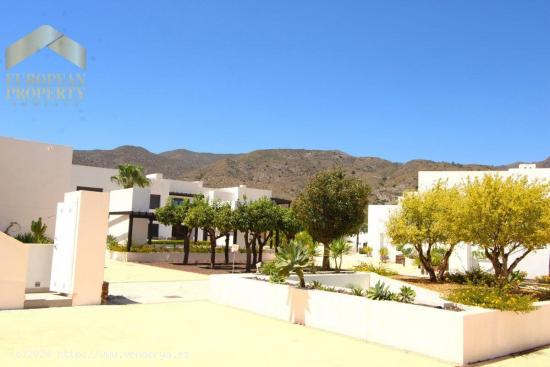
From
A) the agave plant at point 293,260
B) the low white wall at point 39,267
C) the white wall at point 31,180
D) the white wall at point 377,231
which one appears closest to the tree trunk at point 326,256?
the agave plant at point 293,260

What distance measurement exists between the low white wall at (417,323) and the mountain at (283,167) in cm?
6645

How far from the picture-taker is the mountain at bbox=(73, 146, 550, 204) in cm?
9465

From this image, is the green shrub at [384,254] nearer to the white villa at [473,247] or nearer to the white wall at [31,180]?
the white villa at [473,247]

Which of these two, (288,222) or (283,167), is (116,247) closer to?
(288,222)

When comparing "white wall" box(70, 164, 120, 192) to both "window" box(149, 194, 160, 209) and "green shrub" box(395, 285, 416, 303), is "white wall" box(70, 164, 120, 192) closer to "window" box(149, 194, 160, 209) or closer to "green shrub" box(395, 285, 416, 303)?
"window" box(149, 194, 160, 209)

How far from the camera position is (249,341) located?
11.0 m

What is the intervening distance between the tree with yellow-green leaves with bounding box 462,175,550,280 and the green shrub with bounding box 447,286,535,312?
298cm

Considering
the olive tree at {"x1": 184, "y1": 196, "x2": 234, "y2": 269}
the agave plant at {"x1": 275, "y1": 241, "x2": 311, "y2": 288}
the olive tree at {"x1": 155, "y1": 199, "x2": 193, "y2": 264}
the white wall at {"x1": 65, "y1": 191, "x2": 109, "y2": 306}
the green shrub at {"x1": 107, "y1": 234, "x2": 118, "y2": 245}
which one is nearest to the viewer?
the agave plant at {"x1": 275, "y1": 241, "x2": 311, "y2": 288}

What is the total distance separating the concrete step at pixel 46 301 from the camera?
1402cm

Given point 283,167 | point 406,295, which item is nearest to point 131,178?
point 406,295

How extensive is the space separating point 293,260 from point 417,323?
4007mm

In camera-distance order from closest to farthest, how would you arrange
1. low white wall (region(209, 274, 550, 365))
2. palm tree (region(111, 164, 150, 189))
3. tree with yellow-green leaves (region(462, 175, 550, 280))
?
low white wall (region(209, 274, 550, 365)) → tree with yellow-green leaves (region(462, 175, 550, 280)) → palm tree (region(111, 164, 150, 189))

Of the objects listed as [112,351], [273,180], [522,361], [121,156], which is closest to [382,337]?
[522,361]

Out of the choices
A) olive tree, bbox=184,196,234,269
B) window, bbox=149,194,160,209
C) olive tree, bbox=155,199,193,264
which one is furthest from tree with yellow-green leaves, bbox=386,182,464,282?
window, bbox=149,194,160,209
